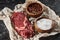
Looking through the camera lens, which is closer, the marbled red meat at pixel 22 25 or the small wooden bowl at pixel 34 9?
the marbled red meat at pixel 22 25

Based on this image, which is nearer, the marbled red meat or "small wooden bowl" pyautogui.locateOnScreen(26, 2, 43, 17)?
the marbled red meat

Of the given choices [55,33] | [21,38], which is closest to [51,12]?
[55,33]

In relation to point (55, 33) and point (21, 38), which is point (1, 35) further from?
point (55, 33)

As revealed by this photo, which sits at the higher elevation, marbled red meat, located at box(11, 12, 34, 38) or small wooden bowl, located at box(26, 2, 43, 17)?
small wooden bowl, located at box(26, 2, 43, 17)

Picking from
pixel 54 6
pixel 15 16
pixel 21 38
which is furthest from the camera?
pixel 54 6
